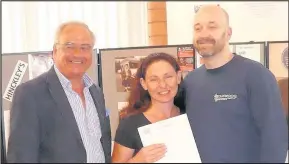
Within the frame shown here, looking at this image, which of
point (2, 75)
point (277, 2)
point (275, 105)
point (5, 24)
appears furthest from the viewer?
point (277, 2)

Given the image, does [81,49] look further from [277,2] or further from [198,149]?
[277,2]

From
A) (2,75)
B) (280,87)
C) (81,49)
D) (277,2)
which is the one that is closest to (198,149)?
(280,87)

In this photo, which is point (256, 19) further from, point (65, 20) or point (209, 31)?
point (209, 31)

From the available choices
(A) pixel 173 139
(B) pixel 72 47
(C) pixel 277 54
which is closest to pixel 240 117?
(A) pixel 173 139

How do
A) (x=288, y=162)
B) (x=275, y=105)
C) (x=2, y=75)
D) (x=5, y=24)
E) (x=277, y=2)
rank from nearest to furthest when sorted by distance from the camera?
1. (x=275, y=105)
2. (x=288, y=162)
3. (x=2, y=75)
4. (x=5, y=24)
5. (x=277, y=2)

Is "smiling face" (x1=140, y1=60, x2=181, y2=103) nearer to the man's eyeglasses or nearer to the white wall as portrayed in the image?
the man's eyeglasses

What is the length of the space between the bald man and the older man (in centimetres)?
40

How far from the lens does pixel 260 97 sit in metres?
1.43

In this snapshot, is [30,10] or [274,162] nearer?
[274,162]

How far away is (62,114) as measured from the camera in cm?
144

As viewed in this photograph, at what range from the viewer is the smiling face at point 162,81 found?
1.51m

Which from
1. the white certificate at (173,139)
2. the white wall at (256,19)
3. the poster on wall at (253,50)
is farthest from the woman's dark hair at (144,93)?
the white wall at (256,19)

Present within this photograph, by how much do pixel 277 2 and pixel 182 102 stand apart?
7.33 feet

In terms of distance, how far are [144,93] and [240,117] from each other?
397 millimetres
